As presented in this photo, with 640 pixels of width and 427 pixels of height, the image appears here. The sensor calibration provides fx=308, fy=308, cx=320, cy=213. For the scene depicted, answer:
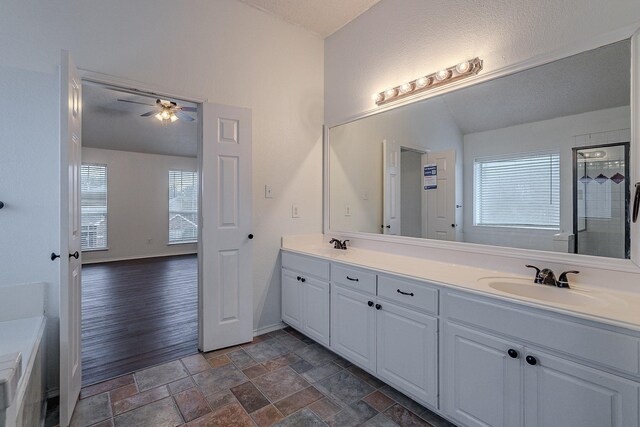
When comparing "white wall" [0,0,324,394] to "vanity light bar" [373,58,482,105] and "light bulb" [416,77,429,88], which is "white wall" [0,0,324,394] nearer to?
"vanity light bar" [373,58,482,105]

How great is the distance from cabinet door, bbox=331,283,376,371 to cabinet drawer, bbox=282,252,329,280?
15cm

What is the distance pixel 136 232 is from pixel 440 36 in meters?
7.06

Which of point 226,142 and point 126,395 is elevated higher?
point 226,142

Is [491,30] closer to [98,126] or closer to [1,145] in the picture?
[1,145]

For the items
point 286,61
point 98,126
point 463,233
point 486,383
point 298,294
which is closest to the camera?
point 486,383

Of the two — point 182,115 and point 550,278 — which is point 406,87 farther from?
point 182,115

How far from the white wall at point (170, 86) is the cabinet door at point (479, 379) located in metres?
1.77

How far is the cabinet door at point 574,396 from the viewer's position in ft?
3.65

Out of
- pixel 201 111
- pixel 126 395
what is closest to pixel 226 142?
Answer: pixel 201 111

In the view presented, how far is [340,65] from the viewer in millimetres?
3041

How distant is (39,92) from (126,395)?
77.5 inches

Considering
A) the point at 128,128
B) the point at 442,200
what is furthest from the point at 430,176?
the point at 128,128

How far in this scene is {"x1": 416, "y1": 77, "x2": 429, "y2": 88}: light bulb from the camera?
2.23 m

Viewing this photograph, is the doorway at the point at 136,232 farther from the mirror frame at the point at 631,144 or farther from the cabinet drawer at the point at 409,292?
the mirror frame at the point at 631,144
